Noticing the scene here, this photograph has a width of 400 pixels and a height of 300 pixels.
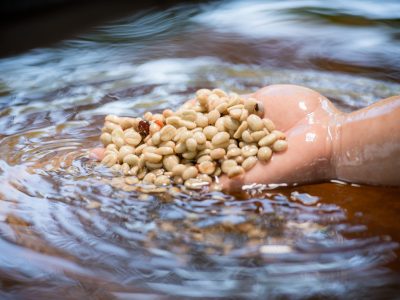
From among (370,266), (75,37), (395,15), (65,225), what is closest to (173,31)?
(75,37)

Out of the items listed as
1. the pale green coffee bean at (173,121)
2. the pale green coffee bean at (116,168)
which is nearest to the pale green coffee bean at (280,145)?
the pale green coffee bean at (173,121)

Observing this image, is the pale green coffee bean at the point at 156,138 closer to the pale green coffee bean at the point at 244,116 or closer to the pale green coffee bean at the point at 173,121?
the pale green coffee bean at the point at 173,121

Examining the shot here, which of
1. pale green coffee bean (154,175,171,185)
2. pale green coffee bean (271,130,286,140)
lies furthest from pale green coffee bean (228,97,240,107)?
pale green coffee bean (154,175,171,185)

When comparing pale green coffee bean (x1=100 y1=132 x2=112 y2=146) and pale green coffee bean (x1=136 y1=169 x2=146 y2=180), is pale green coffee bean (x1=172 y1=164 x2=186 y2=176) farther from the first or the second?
pale green coffee bean (x1=100 y1=132 x2=112 y2=146)

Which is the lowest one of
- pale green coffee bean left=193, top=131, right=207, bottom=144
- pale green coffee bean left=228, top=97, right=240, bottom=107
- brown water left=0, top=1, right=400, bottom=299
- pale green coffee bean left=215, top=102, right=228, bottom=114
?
brown water left=0, top=1, right=400, bottom=299

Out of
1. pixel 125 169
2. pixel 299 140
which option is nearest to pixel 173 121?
pixel 125 169

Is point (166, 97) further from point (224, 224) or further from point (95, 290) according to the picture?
point (95, 290)
